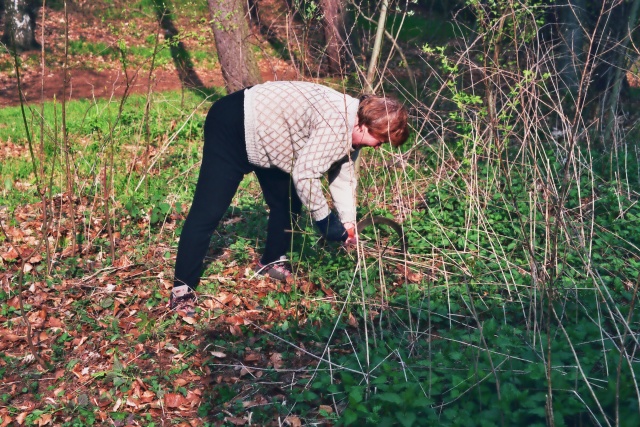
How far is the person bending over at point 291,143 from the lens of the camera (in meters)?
3.92

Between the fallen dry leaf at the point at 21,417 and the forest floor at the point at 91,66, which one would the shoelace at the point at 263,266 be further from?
the forest floor at the point at 91,66

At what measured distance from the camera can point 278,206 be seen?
468 centimetres

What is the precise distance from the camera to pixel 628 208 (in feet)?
17.9

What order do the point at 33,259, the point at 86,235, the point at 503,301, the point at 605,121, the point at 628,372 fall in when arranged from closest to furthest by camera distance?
1. the point at 628,372
2. the point at 503,301
3. the point at 33,259
4. the point at 86,235
5. the point at 605,121

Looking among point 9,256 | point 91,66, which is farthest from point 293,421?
point 91,66

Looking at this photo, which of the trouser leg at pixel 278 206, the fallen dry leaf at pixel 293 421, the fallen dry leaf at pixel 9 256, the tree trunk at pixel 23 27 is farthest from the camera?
the tree trunk at pixel 23 27

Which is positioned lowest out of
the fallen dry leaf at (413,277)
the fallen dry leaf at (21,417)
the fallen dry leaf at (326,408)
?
the fallen dry leaf at (21,417)

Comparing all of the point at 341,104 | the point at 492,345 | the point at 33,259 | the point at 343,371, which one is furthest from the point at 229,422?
the point at 33,259

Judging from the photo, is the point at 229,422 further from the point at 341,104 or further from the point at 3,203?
the point at 3,203

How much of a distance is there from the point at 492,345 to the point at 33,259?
3.35 m

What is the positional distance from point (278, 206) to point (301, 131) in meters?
0.75

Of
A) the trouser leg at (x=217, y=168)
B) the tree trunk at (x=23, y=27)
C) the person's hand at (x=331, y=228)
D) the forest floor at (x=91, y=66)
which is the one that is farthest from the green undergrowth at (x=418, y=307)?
the tree trunk at (x=23, y=27)

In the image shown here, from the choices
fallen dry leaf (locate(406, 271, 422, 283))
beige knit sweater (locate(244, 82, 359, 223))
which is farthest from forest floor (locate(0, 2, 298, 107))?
beige knit sweater (locate(244, 82, 359, 223))

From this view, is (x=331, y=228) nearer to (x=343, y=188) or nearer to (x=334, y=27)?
(x=343, y=188)
